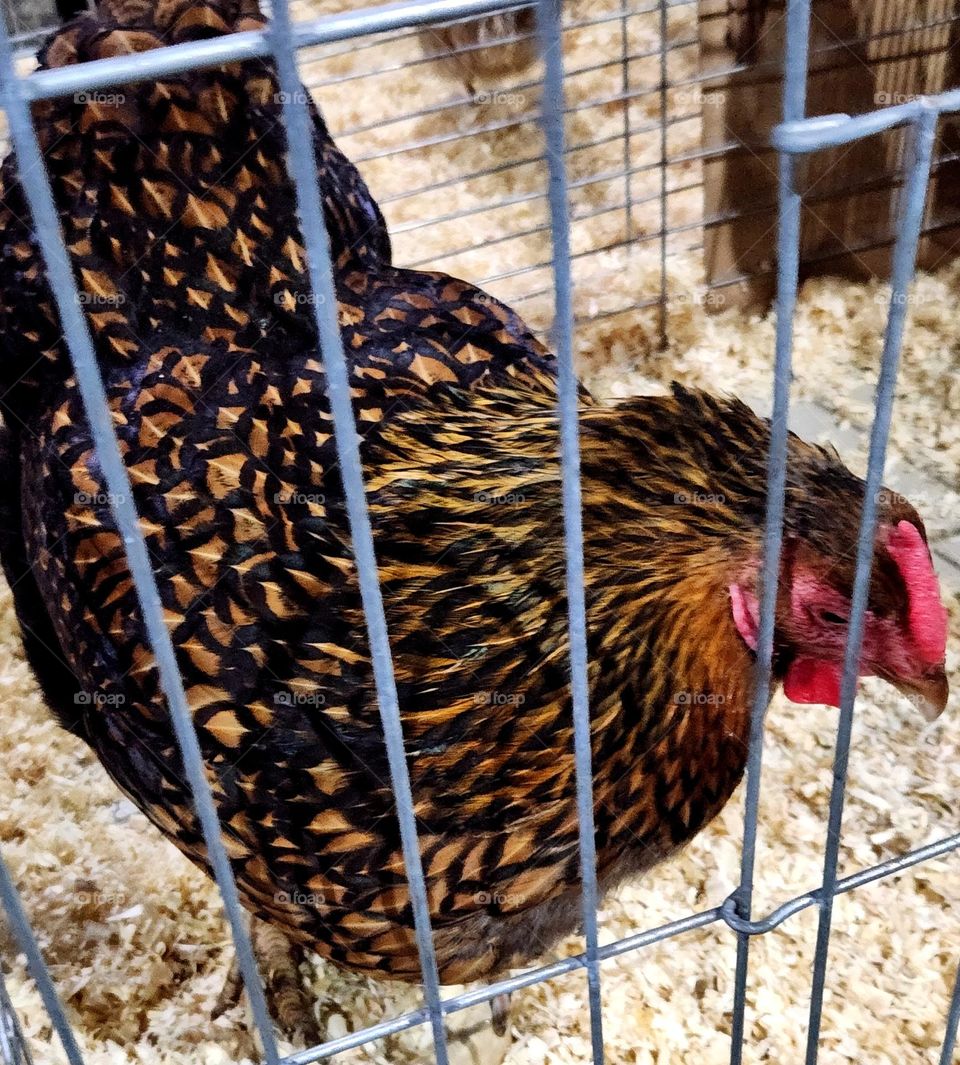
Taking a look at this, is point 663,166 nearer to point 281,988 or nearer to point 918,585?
point 918,585

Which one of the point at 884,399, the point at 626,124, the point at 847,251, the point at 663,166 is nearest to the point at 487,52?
the point at 626,124

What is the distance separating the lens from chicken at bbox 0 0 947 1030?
108 centimetres

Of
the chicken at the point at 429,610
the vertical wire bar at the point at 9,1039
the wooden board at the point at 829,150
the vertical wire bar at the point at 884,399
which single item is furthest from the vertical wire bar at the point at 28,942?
the wooden board at the point at 829,150

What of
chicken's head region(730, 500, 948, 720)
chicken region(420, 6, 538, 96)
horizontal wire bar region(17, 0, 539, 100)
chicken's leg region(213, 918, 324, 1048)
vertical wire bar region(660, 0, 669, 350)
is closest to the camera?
horizontal wire bar region(17, 0, 539, 100)

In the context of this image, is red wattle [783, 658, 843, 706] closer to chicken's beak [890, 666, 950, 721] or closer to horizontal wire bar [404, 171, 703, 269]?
chicken's beak [890, 666, 950, 721]

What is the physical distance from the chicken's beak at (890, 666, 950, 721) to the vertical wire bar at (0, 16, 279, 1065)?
0.74 m

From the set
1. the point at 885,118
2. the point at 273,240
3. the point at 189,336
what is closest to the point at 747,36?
A: the point at 273,240

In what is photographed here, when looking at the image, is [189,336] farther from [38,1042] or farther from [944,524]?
[944,524]

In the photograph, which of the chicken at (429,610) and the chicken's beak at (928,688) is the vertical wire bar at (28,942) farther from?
the chicken's beak at (928,688)

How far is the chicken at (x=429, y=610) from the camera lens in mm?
1077

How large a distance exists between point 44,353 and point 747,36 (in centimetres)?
198

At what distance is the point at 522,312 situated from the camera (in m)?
2.96

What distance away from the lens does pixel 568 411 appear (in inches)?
27.5

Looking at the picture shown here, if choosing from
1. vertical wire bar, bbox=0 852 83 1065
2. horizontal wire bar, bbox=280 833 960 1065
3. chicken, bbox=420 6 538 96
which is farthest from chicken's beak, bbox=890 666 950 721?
chicken, bbox=420 6 538 96
